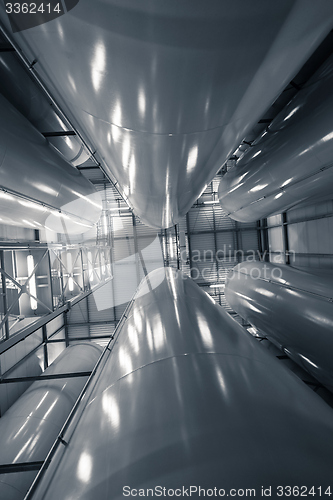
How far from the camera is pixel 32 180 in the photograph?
3.48 m

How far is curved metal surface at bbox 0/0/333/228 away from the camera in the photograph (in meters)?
0.96

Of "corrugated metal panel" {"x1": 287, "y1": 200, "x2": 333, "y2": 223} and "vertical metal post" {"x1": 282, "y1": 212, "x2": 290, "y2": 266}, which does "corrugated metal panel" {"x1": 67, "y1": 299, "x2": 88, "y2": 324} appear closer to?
"vertical metal post" {"x1": 282, "y1": 212, "x2": 290, "y2": 266}

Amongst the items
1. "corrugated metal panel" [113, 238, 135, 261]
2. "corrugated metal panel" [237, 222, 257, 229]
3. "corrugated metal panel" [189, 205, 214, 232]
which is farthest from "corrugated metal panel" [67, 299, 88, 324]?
"corrugated metal panel" [237, 222, 257, 229]

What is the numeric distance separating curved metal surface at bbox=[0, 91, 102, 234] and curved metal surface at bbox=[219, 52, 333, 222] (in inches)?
119

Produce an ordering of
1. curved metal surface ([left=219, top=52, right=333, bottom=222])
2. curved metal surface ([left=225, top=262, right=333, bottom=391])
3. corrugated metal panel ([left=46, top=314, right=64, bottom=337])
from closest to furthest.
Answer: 1. curved metal surface ([left=219, top=52, right=333, bottom=222])
2. curved metal surface ([left=225, top=262, right=333, bottom=391])
3. corrugated metal panel ([left=46, top=314, right=64, bottom=337])

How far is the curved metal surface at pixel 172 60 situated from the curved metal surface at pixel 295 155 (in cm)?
212

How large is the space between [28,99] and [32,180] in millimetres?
1003

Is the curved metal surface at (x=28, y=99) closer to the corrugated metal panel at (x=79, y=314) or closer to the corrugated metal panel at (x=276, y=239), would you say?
the corrugated metal panel at (x=276, y=239)

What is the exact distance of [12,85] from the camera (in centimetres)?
329

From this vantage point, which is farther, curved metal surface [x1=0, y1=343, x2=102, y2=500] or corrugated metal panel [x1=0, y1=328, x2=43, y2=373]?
corrugated metal panel [x1=0, y1=328, x2=43, y2=373]

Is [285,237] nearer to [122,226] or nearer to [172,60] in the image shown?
[122,226]

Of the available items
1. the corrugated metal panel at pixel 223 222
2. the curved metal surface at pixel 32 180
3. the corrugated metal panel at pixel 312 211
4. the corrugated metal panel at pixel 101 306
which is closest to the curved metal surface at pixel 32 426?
the curved metal surface at pixel 32 180

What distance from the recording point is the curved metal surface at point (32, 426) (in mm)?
3197

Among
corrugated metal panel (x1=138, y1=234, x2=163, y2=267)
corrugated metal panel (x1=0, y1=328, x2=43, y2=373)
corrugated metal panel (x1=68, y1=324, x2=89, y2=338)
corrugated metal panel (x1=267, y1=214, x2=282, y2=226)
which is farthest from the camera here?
corrugated metal panel (x1=138, y1=234, x2=163, y2=267)
